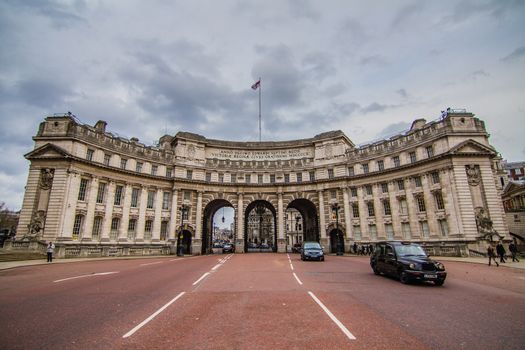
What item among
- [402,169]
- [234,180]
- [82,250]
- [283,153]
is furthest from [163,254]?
[402,169]

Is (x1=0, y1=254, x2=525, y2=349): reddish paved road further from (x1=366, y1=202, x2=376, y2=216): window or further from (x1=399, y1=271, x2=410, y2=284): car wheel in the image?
(x1=366, y1=202, x2=376, y2=216): window

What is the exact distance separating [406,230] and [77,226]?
137ft

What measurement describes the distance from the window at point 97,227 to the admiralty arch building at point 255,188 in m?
0.12

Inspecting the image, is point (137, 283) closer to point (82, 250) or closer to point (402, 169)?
point (82, 250)

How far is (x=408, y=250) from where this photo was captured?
43.6 ft

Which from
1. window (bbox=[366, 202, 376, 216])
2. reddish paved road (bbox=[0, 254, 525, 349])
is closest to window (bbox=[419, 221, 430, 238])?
window (bbox=[366, 202, 376, 216])

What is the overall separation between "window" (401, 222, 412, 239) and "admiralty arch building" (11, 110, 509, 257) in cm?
18

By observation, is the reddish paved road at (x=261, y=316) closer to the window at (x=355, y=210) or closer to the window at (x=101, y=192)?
the window at (x=101, y=192)

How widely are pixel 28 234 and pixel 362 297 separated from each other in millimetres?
35236

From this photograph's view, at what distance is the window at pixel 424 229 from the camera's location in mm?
34022

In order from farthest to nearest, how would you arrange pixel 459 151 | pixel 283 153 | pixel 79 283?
pixel 283 153 < pixel 459 151 < pixel 79 283

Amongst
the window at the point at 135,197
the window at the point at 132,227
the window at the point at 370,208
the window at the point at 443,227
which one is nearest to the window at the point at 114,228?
the window at the point at 132,227

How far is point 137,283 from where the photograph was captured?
12031mm

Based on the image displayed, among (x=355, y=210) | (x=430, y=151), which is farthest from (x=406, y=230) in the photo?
(x=430, y=151)
